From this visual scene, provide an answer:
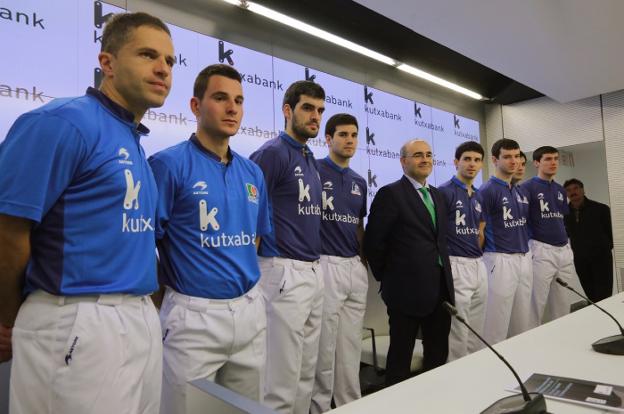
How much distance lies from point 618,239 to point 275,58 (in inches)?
181

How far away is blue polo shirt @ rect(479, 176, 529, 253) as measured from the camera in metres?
3.44

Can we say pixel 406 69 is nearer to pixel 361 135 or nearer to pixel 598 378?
pixel 361 135

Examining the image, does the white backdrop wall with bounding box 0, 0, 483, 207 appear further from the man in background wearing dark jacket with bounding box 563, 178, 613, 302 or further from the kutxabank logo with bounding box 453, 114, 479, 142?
the man in background wearing dark jacket with bounding box 563, 178, 613, 302

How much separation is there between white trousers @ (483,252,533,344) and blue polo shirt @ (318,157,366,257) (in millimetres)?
1338

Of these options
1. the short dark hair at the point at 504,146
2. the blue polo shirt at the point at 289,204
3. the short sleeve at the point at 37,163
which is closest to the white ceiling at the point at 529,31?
the short dark hair at the point at 504,146

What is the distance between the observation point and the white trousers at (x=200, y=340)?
1.43 meters

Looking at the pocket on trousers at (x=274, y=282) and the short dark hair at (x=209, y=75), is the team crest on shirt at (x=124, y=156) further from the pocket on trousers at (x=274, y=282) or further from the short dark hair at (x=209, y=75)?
the pocket on trousers at (x=274, y=282)

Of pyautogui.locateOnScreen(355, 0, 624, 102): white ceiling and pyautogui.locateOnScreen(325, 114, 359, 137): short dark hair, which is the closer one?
pyautogui.locateOnScreen(325, 114, 359, 137): short dark hair

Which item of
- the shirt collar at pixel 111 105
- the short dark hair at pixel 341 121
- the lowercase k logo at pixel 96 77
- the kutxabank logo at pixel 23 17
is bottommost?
the shirt collar at pixel 111 105

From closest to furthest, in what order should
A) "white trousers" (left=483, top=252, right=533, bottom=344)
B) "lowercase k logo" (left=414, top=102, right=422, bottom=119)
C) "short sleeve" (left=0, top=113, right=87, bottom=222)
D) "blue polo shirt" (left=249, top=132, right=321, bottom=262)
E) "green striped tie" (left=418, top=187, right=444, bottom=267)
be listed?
"short sleeve" (left=0, top=113, right=87, bottom=222)
"blue polo shirt" (left=249, top=132, right=321, bottom=262)
"green striped tie" (left=418, top=187, right=444, bottom=267)
"white trousers" (left=483, top=252, right=533, bottom=344)
"lowercase k logo" (left=414, top=102, right=422, bottom=119)

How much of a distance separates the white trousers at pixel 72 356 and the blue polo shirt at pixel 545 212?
11.8 ft

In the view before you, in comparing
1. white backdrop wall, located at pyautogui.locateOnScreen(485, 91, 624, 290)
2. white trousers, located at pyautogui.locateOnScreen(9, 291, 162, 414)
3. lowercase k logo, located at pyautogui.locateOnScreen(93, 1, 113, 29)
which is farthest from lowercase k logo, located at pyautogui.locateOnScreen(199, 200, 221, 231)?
white backdrop wall, located at pyautogui.locateOnScreen(485, 91, 624, 290)

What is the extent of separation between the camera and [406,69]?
15.5ft

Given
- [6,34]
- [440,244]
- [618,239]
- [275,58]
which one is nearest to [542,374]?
[440,244]
